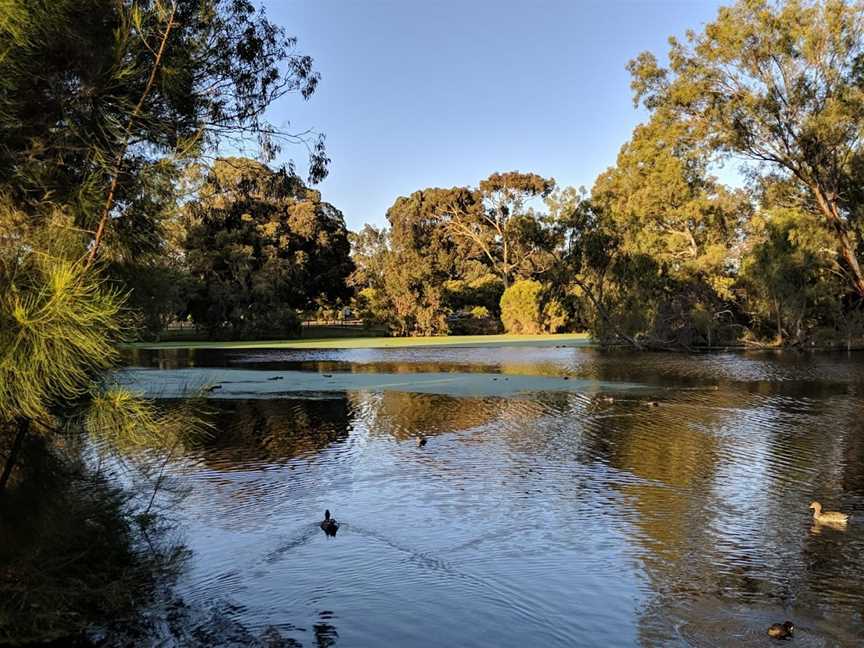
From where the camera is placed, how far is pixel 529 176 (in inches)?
2800

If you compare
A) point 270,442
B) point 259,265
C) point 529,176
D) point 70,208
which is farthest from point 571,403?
point 529,176

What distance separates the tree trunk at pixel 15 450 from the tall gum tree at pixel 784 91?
30.1m

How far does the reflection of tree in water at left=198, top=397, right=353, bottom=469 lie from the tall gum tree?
813 inches

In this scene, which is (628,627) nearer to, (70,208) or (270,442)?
(70,208)

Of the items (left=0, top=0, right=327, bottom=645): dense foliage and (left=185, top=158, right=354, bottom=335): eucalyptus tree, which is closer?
(left=0, top=0, right=327, bottom=645): dense foliage

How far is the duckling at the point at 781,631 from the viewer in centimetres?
601

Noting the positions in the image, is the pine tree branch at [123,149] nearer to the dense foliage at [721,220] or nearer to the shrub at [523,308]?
the dense foliage at [721,220]

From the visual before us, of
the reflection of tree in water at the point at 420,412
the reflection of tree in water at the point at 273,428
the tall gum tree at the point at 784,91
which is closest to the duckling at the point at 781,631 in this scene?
the reflection of tree in water at the point at 273,428

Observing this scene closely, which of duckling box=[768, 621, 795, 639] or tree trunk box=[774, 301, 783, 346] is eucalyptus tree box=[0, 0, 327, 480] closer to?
duckling box=[768, 621, 795, 639]

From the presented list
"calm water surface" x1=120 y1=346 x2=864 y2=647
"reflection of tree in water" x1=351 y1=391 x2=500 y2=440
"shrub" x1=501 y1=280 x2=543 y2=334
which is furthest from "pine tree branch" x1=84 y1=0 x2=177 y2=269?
"shrub" x1=501 y1=280 x2=543 y2=334

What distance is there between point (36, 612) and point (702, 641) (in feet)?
16.7

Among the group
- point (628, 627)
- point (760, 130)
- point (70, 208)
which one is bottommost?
point (628, 627)

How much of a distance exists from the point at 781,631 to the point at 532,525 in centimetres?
349

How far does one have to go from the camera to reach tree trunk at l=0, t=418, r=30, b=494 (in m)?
5.70
